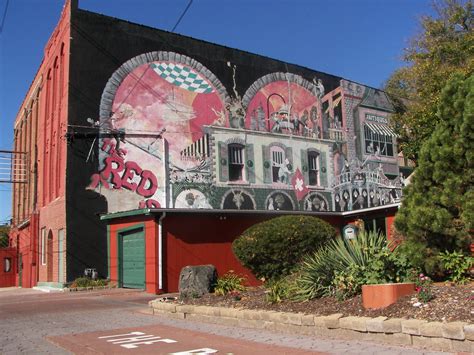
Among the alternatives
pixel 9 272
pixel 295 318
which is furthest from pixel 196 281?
pixel 9 272

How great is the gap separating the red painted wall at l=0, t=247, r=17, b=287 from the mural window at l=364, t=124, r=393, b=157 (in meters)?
24.2

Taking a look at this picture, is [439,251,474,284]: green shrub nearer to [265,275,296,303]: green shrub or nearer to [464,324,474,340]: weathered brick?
[464,324,474,340]: weathered brick

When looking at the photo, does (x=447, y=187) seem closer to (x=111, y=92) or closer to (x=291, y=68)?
(x=111, y=92)

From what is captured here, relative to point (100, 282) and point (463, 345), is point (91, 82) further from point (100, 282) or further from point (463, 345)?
point (463, 345)

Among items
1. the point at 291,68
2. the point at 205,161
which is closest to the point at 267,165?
the point at 205,161

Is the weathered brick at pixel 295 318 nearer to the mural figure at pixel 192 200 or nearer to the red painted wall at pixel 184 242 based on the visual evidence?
the red painted wall at pixel 184 242

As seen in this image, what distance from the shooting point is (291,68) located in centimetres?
3006

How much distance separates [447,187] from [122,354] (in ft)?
19.9

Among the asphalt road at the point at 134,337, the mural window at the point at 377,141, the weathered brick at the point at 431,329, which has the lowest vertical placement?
the asphalt road at the point at 134,337

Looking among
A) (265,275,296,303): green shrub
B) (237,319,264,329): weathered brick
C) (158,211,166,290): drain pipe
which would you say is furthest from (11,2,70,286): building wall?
(237,319,264,329): weathered brick

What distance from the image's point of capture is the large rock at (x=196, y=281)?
12.4m

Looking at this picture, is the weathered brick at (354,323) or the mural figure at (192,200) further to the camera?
the mural figure at (192,200)

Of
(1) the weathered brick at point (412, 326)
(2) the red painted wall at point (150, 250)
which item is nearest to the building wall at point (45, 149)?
(2) the red painted wall at point (150, 250)

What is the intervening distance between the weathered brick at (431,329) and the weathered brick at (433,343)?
0.05 m
